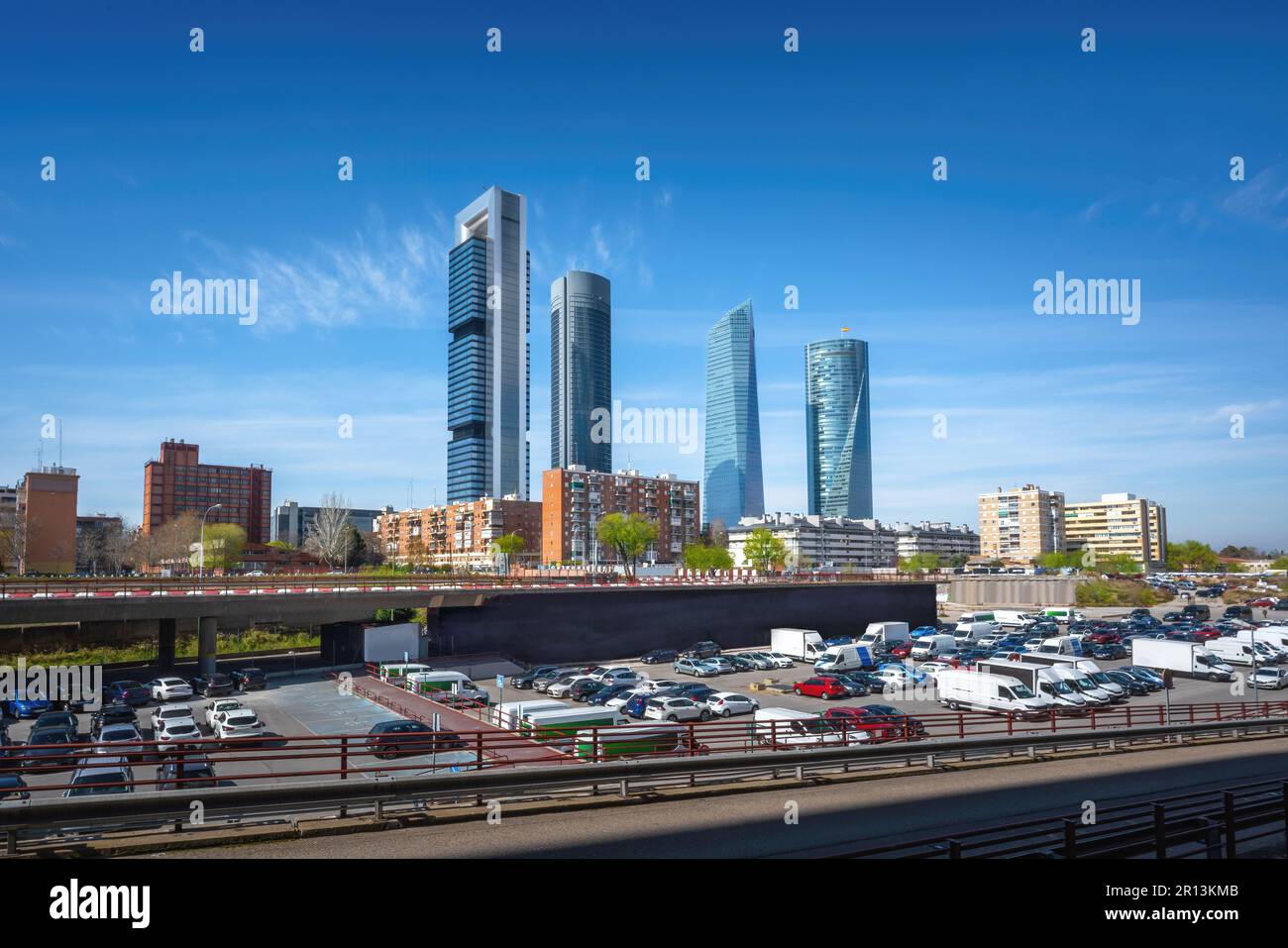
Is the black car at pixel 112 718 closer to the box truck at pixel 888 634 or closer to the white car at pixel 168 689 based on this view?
the white car at pixel 168 689

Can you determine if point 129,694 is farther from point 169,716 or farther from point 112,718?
point 169,716

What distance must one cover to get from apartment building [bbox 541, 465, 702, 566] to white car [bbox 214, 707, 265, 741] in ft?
358

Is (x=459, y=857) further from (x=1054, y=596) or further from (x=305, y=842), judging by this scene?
(x=1054, y=596)

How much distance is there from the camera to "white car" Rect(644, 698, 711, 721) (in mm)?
31328

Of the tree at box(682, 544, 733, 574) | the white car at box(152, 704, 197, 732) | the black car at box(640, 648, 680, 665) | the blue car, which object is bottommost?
the black car at box(640, 648, 680, 665)

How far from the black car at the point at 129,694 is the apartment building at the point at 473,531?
106190mm

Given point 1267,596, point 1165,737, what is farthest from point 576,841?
point 1267,596

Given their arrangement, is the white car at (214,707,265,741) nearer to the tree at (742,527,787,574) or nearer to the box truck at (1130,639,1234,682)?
the box truck at (1130,639,1234,682)

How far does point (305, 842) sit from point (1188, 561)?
654 feet

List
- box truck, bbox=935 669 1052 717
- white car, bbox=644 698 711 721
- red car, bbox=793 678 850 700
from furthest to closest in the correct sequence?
1. red car, bbox=793 678 850 700
2. white car, bbox=644 698 711 721
3. box truck, bbox=935 669 1052 717

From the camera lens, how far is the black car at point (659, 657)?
52.2 m

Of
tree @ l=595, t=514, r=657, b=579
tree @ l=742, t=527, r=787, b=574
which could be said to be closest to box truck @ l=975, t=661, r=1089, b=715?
tree @ l=595, t=514, r=657, b=579

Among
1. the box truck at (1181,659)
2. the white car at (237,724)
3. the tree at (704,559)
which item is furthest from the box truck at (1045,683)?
the tree at (704,559)
